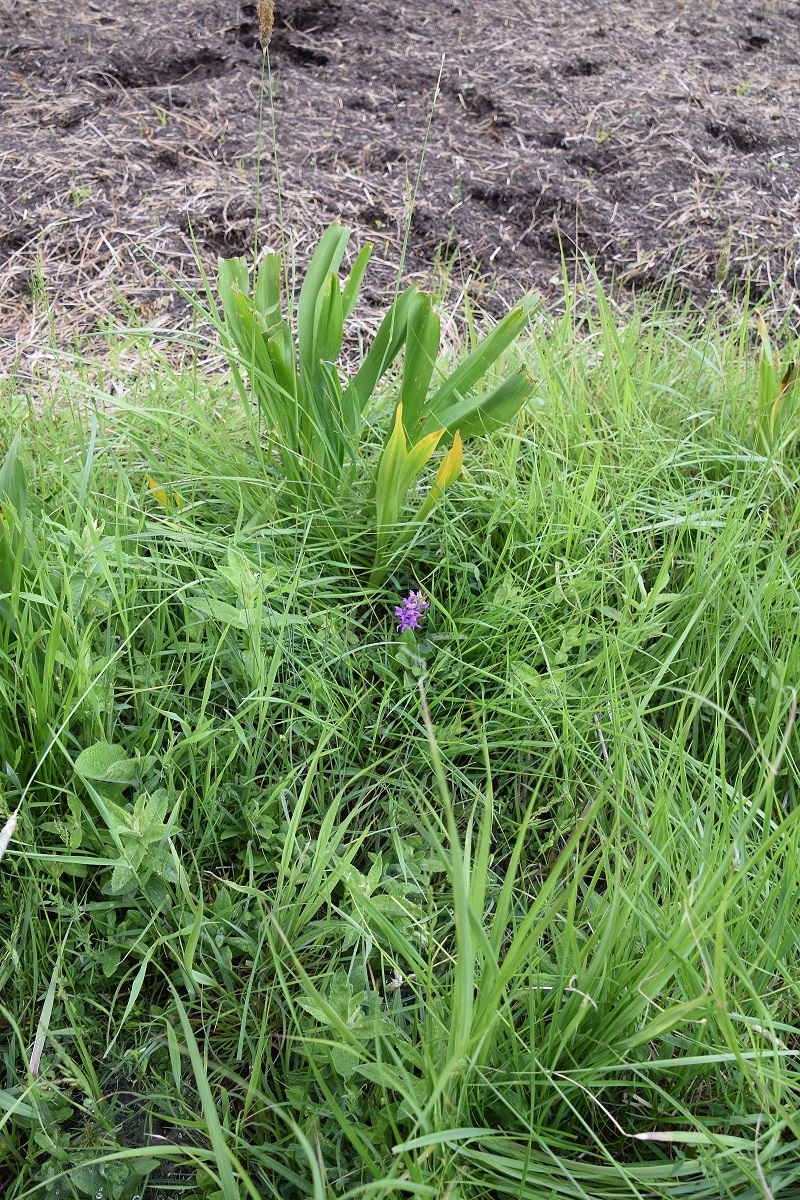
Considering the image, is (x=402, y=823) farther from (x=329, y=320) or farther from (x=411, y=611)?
(x=329, y=320)

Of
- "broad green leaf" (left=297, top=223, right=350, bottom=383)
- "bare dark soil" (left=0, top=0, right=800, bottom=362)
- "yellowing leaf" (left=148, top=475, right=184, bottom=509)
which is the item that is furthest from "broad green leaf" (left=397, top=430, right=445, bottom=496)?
"bare dark soil" (left=0, top=0, right=800, bottom=362)

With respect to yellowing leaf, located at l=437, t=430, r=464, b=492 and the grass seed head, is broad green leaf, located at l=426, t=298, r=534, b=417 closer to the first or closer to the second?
yellowing leaf, located at l=437, t=430, r=464, b=492

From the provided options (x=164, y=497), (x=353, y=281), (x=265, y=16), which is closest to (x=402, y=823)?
(x=164, y=497)

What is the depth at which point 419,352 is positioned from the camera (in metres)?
1.37

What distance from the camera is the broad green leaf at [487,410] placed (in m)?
1.40

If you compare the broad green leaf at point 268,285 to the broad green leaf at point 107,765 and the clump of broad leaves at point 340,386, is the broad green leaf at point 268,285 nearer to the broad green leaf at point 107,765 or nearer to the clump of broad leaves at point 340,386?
the clump of broad leaves at point 340,386

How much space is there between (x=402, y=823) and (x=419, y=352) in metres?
0.82

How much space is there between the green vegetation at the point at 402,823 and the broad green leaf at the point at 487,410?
0.42ft

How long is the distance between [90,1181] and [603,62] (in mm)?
3813

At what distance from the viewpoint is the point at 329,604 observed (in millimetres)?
1403

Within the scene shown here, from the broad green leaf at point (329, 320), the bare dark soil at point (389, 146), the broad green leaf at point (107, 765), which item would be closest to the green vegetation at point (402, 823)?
Answer: the broad green leaf at point (107, 765)

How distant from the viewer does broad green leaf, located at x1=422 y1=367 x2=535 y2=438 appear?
4.58 ft

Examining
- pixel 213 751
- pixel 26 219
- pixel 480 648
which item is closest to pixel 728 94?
pixel 26 219

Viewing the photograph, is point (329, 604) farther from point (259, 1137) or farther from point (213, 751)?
point (259, 1137)
